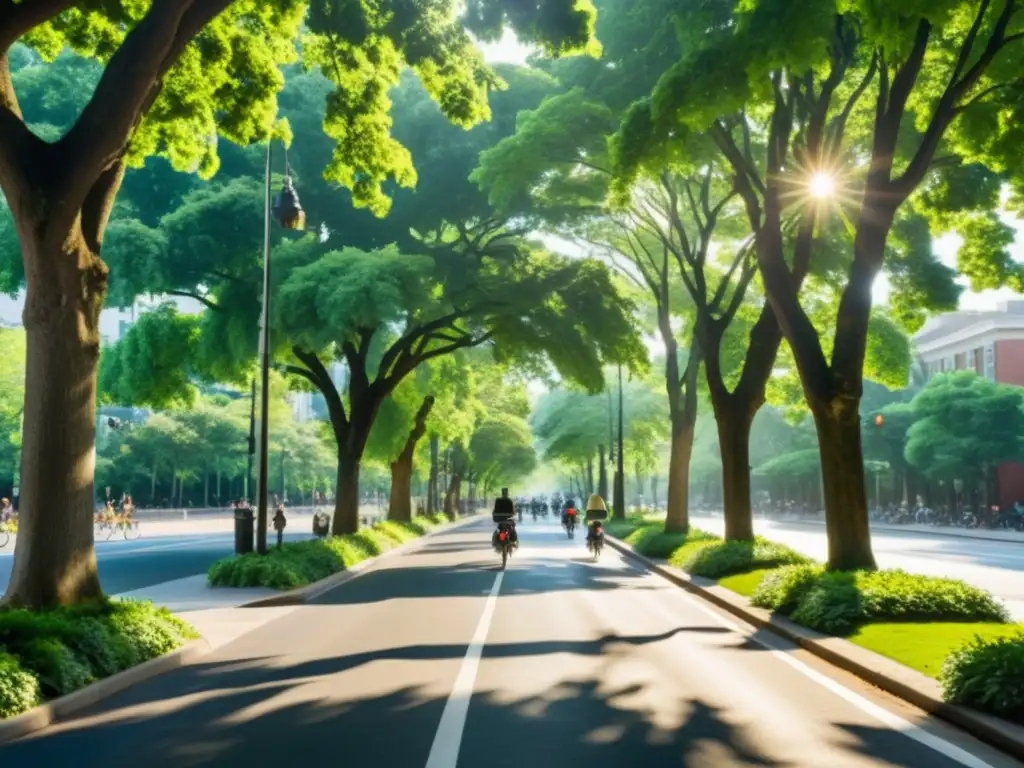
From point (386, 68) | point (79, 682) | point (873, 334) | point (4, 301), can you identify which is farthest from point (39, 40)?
point (4, 301)

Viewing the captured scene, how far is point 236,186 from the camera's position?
2744cm

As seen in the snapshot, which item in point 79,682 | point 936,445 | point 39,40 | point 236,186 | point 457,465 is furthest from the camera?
point 457,465

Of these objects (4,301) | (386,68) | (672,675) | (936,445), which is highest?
(4,301)

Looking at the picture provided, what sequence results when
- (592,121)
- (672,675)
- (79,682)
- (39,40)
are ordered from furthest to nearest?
1. (592,121)
2. (39,40)
3. (672,675)
4. (79,682)

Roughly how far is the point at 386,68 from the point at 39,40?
4.79 metres

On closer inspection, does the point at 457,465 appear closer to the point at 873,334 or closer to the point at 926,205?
the point at 873,334

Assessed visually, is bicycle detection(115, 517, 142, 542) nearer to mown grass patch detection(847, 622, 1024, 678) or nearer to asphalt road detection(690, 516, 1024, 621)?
asphalt road detection(690, 516, 1024, 621)

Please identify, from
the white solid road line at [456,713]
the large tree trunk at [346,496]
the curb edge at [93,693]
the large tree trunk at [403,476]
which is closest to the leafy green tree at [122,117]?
the curb edge at [93,693]

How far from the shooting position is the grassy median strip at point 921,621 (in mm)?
8320

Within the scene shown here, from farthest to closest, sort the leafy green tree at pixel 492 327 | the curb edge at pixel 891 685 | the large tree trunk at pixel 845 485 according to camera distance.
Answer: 1. the leafy green tree at pixel 492 327
2. the large tree trunk at pixel 845 485
3. the curb edge at pixel 891 685

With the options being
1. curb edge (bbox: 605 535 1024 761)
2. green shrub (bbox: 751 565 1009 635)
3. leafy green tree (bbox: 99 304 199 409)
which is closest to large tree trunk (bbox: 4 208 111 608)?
curb edge (bbox: 605 535 1024 761)

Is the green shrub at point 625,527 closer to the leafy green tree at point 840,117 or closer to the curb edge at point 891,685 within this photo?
the curb edge at point 891,685

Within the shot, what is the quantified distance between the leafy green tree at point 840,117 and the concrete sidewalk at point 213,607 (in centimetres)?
847

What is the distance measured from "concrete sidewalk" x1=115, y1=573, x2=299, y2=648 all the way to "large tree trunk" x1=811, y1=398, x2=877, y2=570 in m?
8.35
